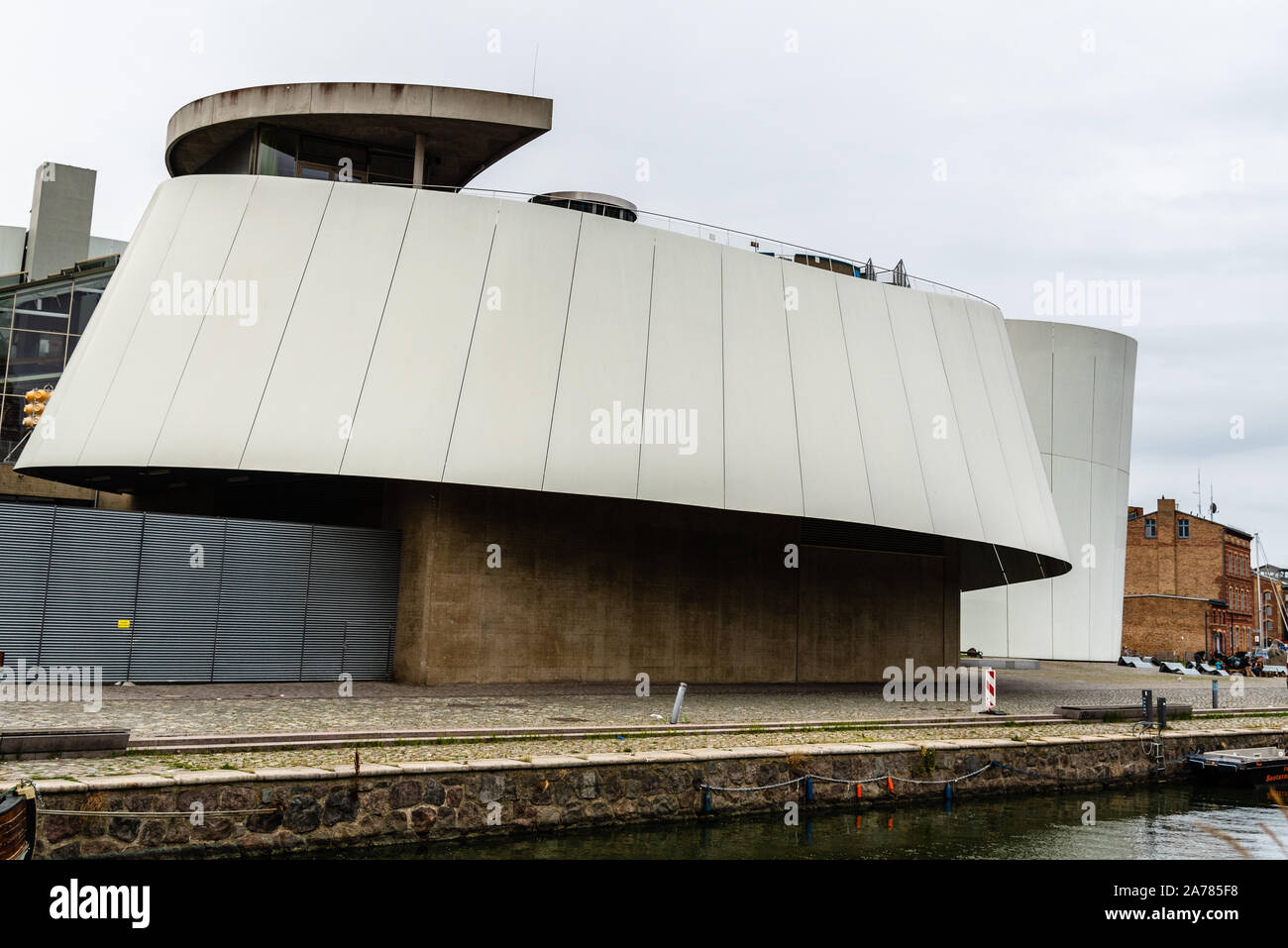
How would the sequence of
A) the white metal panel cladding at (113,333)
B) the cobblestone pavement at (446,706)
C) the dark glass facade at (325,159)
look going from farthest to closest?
the dark glass facade at (325,159)
the white metal panel cladding at (113,333)
the cobblestone pavement at (446,706)

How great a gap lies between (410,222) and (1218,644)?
68.2m

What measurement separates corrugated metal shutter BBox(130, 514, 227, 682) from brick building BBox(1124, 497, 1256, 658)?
6401cm

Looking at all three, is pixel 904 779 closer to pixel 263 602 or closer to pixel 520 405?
pixel 520 405

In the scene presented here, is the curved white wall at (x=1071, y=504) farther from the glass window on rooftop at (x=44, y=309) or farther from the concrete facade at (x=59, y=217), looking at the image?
the concrete facade at (x=59, y=217)

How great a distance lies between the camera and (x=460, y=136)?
85.5 feet

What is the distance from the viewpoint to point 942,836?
14320mm

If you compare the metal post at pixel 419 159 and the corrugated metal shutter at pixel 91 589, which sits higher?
the metal post at pixel 419 159

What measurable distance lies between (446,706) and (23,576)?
8.56 meters

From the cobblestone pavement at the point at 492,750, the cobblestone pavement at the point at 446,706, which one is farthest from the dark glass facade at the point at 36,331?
the cobblestone pavement at the point at 492,750

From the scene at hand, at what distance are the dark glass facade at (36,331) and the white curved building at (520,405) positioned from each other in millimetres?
16989

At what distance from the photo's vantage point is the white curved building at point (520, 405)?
833 inches

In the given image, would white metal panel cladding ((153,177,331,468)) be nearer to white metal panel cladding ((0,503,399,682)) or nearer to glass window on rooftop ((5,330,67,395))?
white metal panel cladding ((0,503,399,682))
